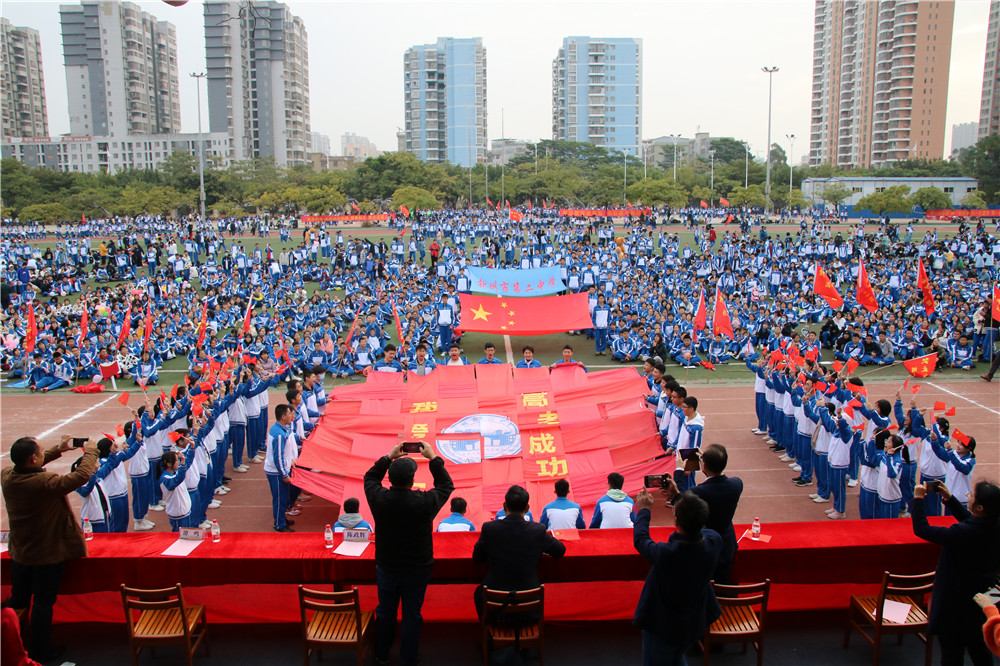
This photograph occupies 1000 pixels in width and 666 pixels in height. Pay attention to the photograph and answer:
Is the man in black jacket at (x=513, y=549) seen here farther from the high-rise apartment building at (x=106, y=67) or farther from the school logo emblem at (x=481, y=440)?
the high-rise apartment building at (x=106, y=67)

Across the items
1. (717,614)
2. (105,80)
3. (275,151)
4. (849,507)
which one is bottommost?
(849,507)

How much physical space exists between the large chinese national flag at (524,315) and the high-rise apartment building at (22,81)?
10156cm

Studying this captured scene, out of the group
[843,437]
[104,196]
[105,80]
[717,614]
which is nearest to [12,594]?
[717,614]

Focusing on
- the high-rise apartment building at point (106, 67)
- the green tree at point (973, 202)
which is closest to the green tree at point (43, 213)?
the high-rise apartment building at point (106, 67)

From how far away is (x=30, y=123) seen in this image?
10025cm

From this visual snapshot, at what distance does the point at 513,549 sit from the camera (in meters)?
4.11

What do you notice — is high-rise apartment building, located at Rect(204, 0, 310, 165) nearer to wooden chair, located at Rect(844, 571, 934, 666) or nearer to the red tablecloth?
the red tablecloth

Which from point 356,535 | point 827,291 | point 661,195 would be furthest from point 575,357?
point 661,195

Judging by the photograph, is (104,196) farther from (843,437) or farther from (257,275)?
(843,437)

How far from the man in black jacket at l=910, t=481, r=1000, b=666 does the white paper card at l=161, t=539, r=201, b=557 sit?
4326 mm

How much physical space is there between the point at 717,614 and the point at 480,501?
13.0 ft

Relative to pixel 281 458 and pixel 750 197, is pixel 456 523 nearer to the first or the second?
pixel 281 458

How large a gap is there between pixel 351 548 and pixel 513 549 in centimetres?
113

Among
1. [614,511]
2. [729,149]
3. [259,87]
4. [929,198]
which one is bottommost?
[614,511]
